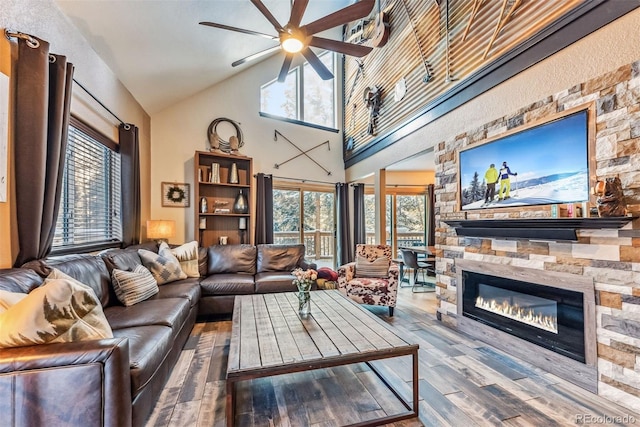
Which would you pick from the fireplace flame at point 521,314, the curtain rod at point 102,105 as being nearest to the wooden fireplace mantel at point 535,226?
the fireplace flame at point 521,314

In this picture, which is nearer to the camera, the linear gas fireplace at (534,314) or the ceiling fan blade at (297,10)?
the linear gas fireplace at (534,314)

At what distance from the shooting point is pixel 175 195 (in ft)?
16.3

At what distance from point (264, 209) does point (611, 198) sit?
459 centimetres

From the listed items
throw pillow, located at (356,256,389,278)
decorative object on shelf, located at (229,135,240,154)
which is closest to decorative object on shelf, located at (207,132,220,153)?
decorative object on shelf, located at (229,135,240,154)

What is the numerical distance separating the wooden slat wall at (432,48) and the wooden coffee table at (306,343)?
2771mm

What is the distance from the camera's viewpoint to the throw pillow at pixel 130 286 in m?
2.64

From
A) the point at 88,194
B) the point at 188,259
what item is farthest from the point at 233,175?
the point at 88,194

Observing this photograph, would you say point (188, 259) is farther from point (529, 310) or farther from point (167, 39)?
point (529, 310)

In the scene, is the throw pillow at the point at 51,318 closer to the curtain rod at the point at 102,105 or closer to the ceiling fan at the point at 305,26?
the curtain rod at the point at 102,105

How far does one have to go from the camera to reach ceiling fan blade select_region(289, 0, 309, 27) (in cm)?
260

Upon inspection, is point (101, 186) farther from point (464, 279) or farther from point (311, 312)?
point (464, 279)

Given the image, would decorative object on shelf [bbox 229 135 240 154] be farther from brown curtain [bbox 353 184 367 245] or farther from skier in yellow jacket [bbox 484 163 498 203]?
skier in yellow jacket [bbox 484 163 498 203]

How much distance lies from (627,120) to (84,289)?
11.3ft

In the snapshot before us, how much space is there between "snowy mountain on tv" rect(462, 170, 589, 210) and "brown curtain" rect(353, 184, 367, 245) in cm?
371
